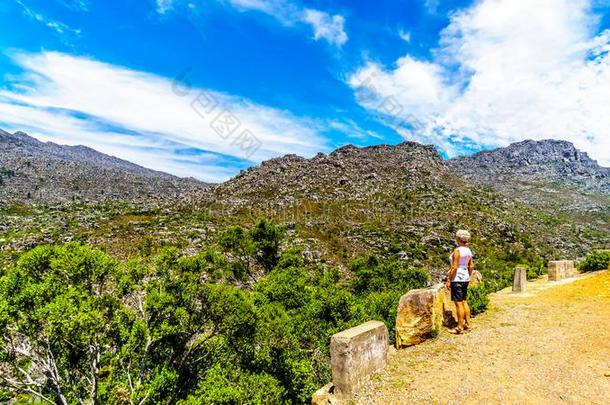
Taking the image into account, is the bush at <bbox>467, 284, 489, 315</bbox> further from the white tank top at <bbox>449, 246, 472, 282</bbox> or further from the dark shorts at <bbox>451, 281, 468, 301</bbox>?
the white tank top at <bbox>449, 246, 472, 282</bbox>

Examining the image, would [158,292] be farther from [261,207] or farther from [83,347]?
[261,207]

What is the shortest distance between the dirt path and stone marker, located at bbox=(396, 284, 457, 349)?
0.83ft

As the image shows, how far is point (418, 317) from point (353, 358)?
2959 millimetres

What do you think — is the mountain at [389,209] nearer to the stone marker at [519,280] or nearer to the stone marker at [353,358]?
the stone marker at [519,280]

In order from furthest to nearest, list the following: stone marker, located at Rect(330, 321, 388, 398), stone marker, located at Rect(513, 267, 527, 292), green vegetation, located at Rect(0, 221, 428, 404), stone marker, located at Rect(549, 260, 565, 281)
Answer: stone marker, located at Rect(549, 260, 565, 281) < stone marker, located at Rect(513, 267, 527, 292) < green vegetation, located at Rect(0, 221, 428, 404) < stone marker, located at Rect(330, 321, 388, 398)

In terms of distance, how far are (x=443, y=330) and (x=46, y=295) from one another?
1316 centimetres

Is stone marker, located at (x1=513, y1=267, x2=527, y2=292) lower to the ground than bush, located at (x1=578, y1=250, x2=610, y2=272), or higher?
lower

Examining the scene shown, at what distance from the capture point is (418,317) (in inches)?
377

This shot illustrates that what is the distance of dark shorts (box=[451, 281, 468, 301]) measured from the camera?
30.4ft

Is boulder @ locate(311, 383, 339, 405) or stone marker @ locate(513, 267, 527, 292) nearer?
boulder @ locate(311, 383, 339, 405)

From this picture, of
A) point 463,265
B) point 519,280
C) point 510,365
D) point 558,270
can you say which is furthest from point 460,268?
point 558,270

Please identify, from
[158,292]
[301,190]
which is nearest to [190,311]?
[158,292]

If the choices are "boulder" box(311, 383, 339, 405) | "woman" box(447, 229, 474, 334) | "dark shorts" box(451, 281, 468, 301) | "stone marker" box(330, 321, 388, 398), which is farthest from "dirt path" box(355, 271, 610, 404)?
"woman" box(447, 229, 474, 334)

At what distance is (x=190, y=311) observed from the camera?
16891mm
